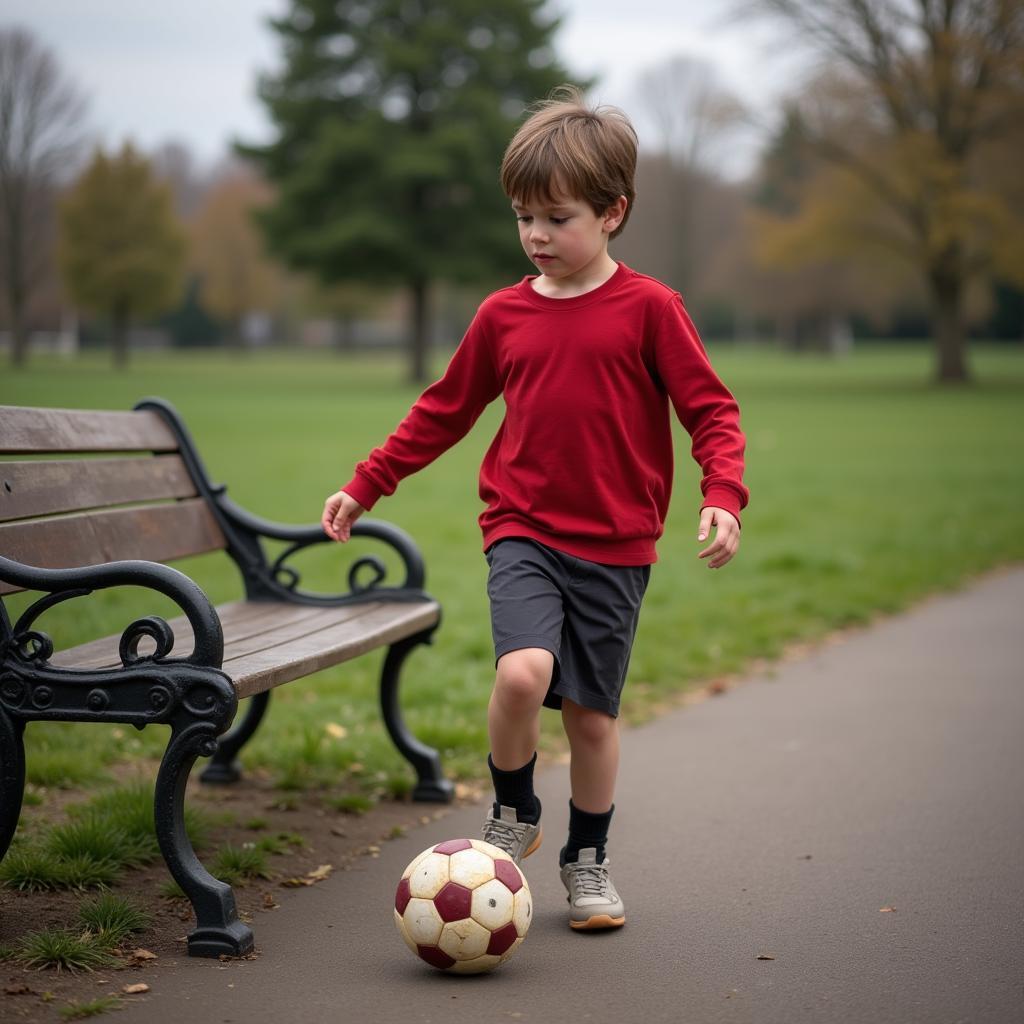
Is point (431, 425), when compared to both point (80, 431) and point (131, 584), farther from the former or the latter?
point (80, 431)

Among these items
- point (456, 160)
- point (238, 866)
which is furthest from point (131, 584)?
point (456, 160)

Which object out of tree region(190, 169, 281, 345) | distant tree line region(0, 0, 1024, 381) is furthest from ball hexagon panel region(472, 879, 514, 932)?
tree region(190, 169, 281, 345)

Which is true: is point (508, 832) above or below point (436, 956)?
above

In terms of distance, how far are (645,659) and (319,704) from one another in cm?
166

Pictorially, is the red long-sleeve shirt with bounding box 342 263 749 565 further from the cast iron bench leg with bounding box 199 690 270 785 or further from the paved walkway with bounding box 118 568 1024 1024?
the cast iron bench leg with bounding box 199 690 270 785

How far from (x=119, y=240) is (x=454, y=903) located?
55.1 metres

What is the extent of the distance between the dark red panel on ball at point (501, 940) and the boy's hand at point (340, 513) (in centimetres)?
111

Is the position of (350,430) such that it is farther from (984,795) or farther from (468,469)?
(984,795)

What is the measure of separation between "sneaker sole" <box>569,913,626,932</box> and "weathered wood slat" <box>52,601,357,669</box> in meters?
1.10

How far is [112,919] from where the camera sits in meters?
3.18

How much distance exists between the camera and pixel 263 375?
45469mm

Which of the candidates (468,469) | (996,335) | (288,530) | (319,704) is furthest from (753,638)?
(996,335)

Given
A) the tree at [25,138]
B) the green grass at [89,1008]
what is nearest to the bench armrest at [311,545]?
the green grass at [89,1008]

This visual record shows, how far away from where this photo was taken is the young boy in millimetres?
3213
